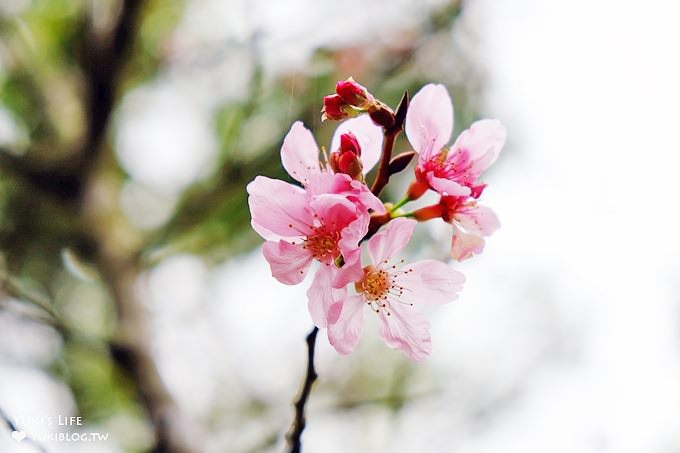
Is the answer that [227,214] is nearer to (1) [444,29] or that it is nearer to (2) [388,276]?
(1) [444,29]

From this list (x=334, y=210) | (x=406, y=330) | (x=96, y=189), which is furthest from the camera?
(x=96, y=189)

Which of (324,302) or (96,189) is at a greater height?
(96,189)

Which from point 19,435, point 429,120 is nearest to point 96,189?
point 19,435

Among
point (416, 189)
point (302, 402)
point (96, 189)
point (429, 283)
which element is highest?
point (96, 189)

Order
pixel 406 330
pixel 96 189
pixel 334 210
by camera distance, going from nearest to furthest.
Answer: pixel 334 210 → pixel 406 330 → pixel 96 189

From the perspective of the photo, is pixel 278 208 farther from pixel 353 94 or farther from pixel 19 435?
pixel 19 435

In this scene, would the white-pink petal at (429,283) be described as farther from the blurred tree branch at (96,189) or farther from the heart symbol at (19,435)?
the blurred tree branch at (96,189)

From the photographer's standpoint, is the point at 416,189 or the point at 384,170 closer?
the point at 384,170

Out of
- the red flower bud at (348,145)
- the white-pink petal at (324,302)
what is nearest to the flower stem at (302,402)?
the white-pink petal at (324,302)

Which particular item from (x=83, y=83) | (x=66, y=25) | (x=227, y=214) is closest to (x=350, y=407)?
(x=227, y=214)
